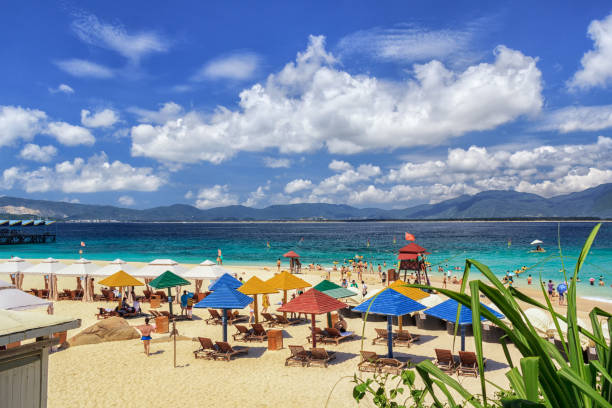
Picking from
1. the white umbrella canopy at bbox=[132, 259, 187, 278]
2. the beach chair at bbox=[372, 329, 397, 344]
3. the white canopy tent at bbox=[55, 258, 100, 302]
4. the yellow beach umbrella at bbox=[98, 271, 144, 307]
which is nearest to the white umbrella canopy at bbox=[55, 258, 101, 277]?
the white canopy tent at bbox=[55, 258, 100, 302]

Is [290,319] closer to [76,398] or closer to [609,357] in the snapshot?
[76,398]

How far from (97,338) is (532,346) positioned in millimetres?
15621

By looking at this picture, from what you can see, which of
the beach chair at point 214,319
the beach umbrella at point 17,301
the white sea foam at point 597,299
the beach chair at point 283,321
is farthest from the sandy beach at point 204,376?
the white sea foam at point 597,299

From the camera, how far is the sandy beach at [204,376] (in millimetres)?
9578

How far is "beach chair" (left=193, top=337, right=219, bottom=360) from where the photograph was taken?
41.4ft

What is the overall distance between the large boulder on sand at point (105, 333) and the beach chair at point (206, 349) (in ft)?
11.1

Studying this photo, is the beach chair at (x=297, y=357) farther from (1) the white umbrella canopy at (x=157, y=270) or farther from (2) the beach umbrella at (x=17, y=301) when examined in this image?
(1) the white umbrella canopy at (x=157, y=270)

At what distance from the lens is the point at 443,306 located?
41.6 ft

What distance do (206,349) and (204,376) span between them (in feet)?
6.01

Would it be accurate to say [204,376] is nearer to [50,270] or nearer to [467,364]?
[467,364]

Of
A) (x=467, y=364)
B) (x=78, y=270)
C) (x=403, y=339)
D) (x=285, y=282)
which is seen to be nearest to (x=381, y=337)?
(x=403, y=339)

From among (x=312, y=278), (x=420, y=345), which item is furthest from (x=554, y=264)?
(x=420, y=345)

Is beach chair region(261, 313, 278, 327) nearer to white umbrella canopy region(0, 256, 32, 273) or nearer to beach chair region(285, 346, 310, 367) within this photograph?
beach chair region(285, 346, 310, 367)

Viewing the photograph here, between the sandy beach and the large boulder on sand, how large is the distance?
1.14 ft
